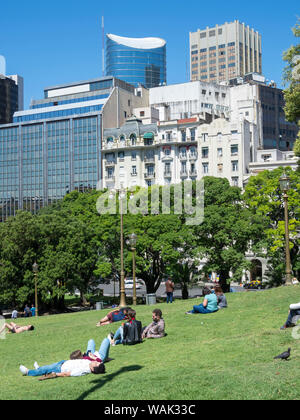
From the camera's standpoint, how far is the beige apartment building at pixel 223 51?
179875 mm

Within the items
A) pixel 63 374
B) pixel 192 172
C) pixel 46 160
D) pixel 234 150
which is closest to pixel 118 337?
pixel 63 374

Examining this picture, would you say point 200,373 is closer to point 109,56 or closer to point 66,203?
point 66,203

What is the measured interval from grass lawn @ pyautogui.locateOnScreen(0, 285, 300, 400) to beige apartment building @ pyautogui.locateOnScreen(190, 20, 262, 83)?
167431 mm

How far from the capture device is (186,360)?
1249 cm

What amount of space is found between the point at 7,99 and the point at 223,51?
242 ft

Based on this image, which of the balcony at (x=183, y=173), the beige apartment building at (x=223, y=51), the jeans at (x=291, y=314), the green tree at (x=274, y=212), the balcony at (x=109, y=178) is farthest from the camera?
the beige apartment building at (x=223, y=51)

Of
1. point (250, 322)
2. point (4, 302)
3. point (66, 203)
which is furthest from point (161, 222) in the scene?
point (250, 322)

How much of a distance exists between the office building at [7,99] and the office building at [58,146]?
4387cm

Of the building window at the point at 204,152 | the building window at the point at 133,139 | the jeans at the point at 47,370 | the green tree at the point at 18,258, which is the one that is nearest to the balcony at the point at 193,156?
the building window at the point at 204,152

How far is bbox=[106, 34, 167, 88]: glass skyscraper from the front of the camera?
538 feet

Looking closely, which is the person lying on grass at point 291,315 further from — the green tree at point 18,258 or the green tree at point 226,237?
the green tree at point 18,258

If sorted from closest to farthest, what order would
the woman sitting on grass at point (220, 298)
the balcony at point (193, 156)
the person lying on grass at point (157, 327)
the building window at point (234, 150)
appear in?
the person lying on grass at point (157, 327) → the woman sitting on grass at point (220, 298) → the building window at point (234, 150) → the balcony at point (193, 156)

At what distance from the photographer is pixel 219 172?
8338 centimetres
